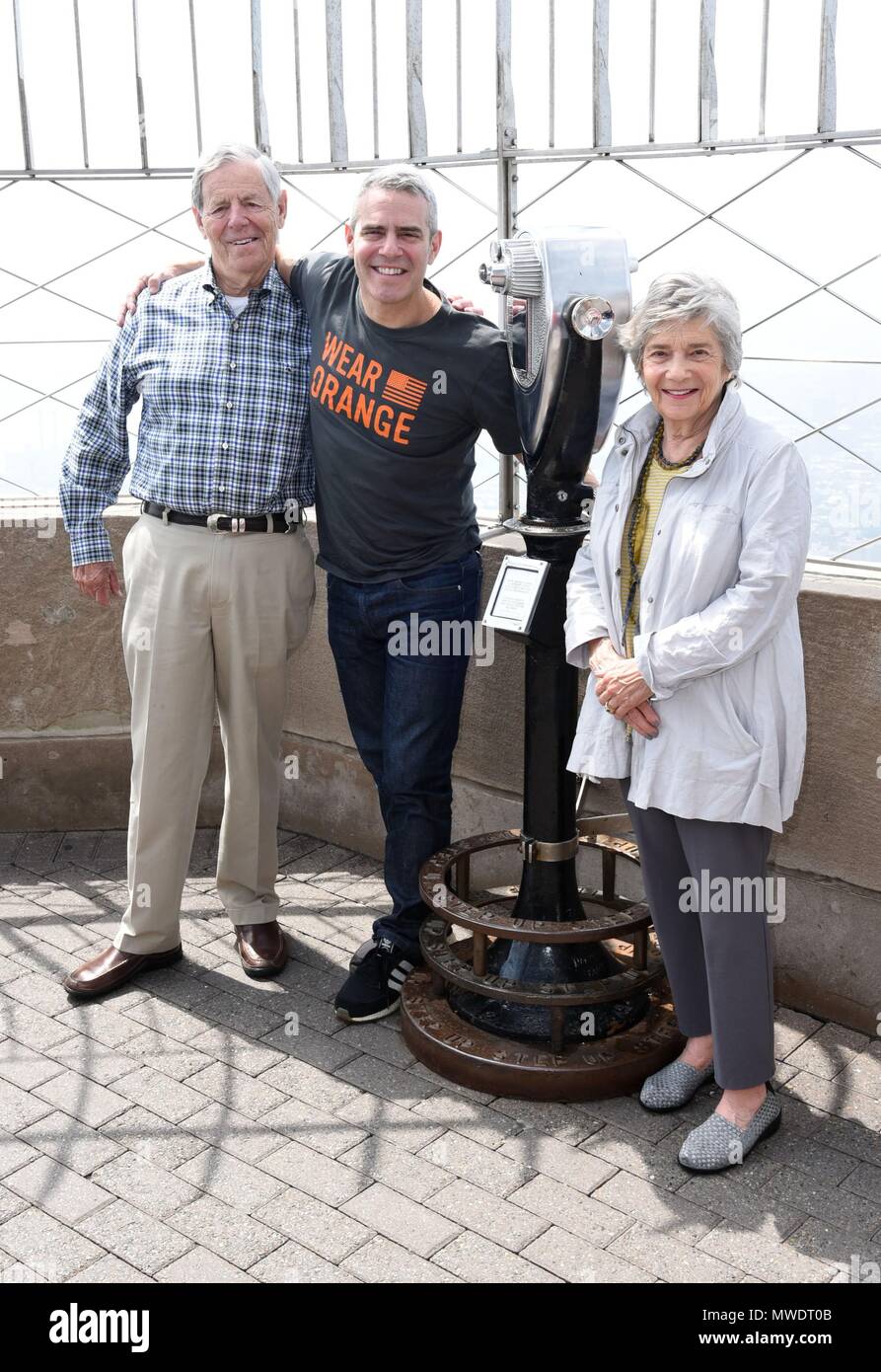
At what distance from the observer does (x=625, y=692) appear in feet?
9.59

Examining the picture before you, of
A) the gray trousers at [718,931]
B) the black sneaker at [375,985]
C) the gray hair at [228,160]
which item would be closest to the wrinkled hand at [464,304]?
the gray hair at [228,160]

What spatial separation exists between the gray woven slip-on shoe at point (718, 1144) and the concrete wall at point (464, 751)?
25.2 inches

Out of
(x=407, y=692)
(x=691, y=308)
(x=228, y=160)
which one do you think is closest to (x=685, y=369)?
(x=691, y=308)

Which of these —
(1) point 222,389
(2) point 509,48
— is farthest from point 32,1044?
(2) point 509,48

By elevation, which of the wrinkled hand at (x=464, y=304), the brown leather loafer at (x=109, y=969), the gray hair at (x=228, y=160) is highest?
the gray hair at (x=228, y=160)

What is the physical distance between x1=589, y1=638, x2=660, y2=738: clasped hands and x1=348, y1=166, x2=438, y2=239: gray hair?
1134 millimetres

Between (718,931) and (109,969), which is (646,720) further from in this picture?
(109,969)

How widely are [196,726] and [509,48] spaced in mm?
2056

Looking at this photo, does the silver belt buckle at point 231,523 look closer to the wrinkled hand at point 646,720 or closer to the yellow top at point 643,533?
the yellow top at point 643,533

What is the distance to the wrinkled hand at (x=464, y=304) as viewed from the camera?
3.45 meters

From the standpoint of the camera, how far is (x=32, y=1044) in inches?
139

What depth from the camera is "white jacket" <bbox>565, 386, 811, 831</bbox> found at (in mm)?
2777

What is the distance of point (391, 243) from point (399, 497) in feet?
1.93

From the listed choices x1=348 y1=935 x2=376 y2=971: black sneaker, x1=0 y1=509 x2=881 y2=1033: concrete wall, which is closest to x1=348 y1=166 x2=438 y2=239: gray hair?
x1=0 y1=509 x2=881 y2=1033: concrete wall
